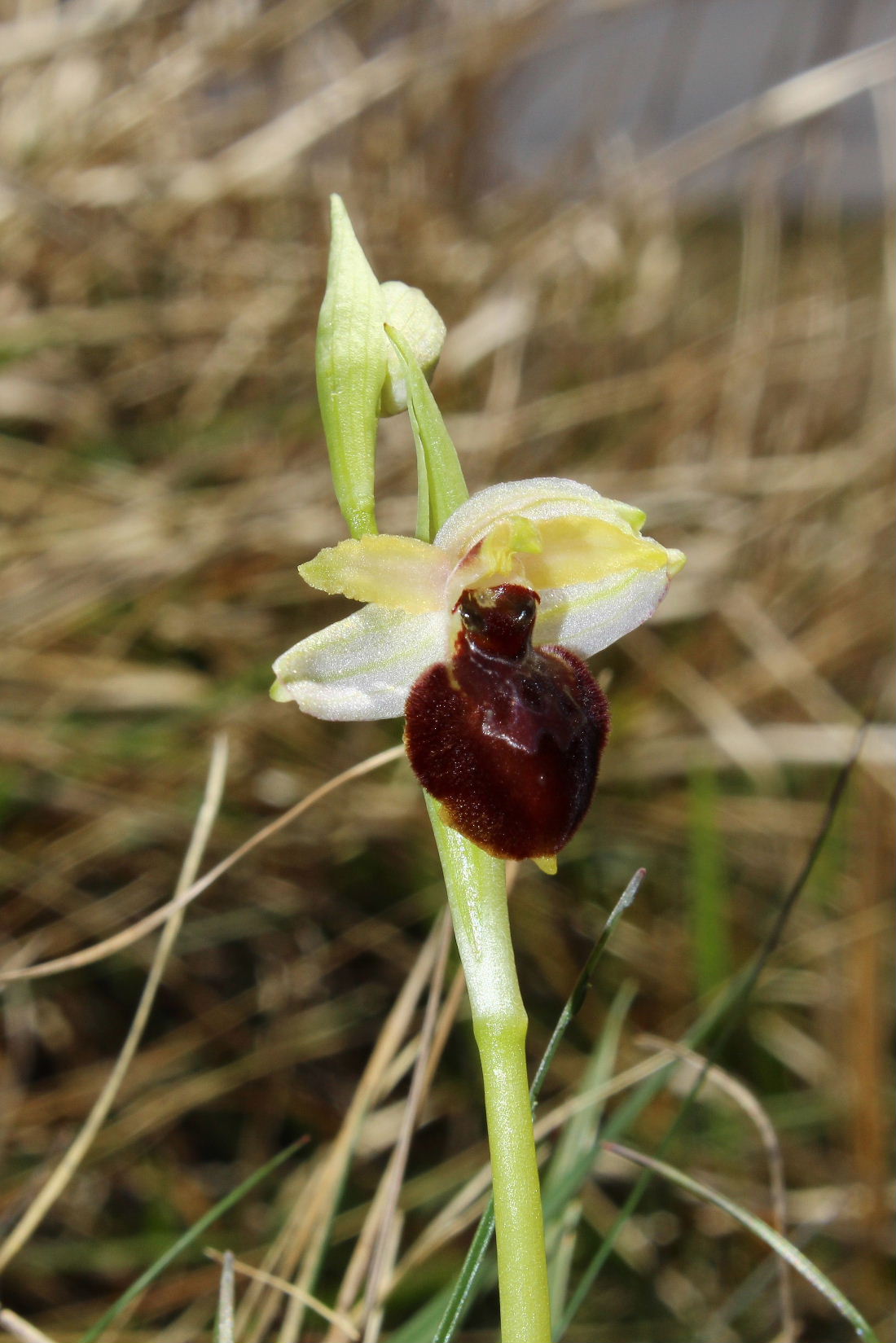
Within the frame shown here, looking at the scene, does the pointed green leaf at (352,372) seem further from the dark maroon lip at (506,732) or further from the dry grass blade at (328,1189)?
the dry grass blade at (328,1189)

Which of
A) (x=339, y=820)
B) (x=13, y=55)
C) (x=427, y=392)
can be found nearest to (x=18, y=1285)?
(x=339, y=820)

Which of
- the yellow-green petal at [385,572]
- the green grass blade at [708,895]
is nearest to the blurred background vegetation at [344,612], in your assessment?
the green grass blade at [708,895]

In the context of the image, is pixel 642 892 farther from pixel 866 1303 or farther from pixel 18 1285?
pixel 18 1285

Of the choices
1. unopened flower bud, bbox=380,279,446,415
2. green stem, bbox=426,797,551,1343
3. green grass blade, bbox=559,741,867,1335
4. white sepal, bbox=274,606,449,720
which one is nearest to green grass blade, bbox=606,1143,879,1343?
green grass blade, bbox=559,741,867,1335

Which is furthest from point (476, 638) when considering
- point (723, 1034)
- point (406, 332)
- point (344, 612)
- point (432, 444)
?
point (344, 612)

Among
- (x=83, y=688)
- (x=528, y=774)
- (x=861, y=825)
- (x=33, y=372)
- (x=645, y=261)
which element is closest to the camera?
(x=528, y=774)

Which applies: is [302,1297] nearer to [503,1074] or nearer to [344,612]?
[503,1074]

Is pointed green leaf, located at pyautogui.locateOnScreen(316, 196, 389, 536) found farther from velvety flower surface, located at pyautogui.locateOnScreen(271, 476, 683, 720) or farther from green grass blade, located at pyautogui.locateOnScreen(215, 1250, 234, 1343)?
green grass blade, located at pyautogui.locateOnScreen(215, 1250, 234, 1343)
